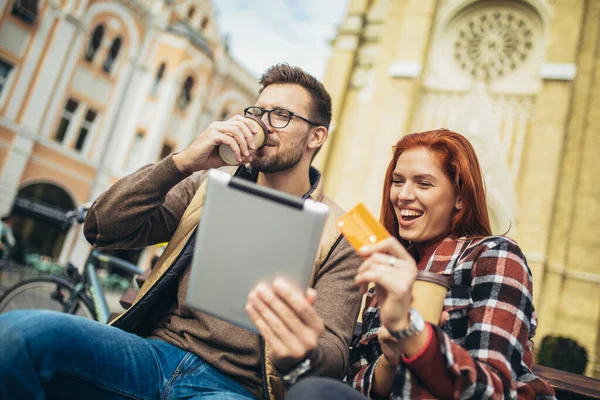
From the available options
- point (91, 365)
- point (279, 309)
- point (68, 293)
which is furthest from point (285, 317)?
point (68, 293)

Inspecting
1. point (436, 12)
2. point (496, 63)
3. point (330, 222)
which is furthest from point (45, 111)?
point (330, 222)

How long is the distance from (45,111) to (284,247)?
1717 cm

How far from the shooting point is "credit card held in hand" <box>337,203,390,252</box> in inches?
46.4

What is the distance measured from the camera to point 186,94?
1988 centimetres

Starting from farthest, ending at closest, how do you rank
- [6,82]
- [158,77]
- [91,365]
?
[158,77]
[6,82]
[91,365]

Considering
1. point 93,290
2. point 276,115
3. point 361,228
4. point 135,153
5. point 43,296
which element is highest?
point 135,153

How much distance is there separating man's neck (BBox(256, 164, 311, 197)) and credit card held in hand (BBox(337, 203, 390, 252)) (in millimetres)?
1274

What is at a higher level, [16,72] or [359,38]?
[359,38]

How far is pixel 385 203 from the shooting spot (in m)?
2.13

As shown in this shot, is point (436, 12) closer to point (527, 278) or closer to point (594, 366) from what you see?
point (594, 366)

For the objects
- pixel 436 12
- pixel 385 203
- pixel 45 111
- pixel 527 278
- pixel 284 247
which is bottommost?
pixel 284 247

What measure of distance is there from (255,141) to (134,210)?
2.06 feet

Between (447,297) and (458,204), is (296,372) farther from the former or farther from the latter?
(458,204)

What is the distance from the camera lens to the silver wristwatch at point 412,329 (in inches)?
46.1
